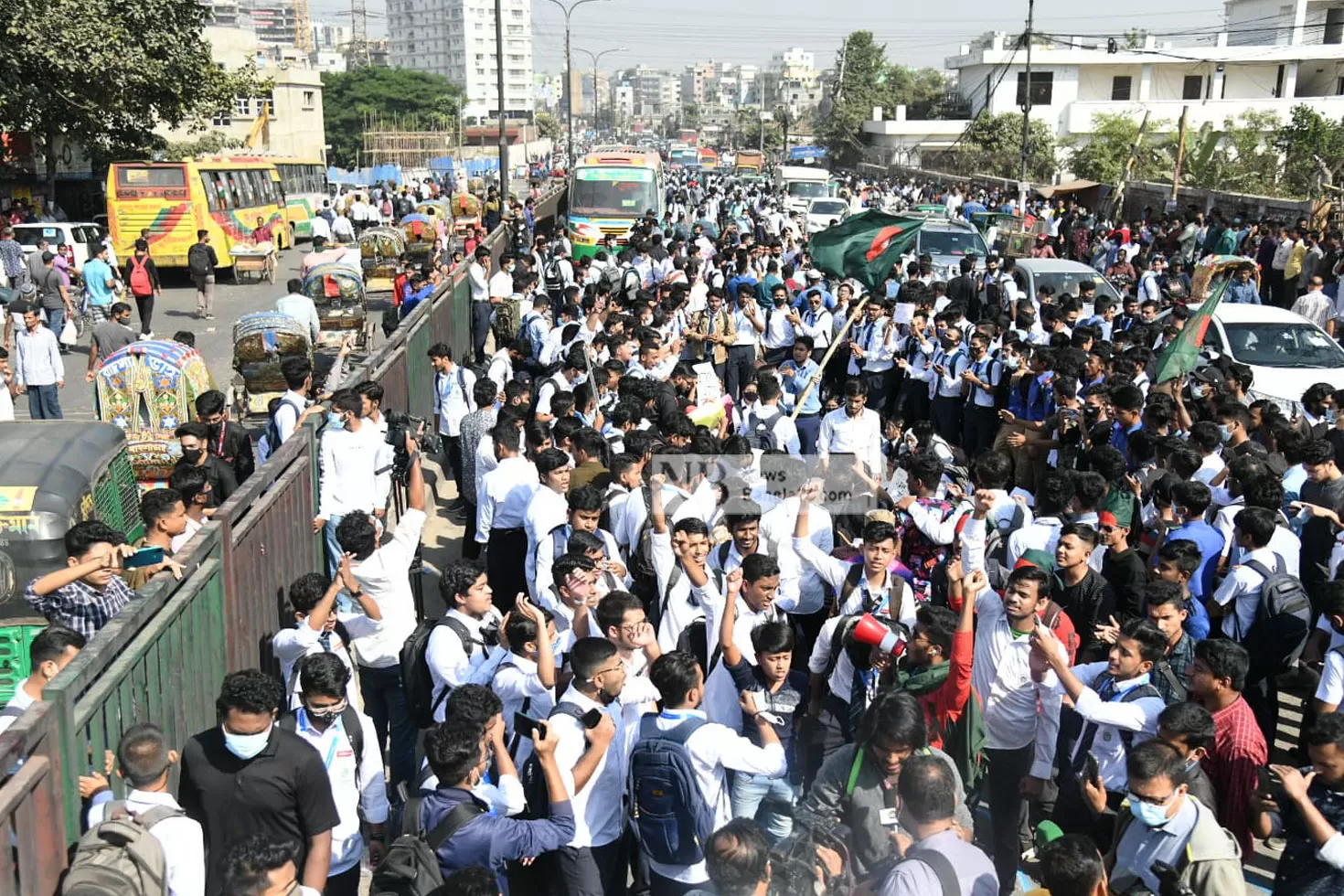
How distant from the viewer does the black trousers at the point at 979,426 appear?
10.7 metres

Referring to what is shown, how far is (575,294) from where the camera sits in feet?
43.4

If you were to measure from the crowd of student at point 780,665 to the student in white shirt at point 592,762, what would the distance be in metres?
0.01

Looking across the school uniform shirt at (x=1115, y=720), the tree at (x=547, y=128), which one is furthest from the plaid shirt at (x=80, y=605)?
the tree at (x=547, y=128)

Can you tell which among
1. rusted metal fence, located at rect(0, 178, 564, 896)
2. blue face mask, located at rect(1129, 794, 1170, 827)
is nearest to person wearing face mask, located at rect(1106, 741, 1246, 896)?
blue face mask, located at rect(1129, 794, 1170, 827)

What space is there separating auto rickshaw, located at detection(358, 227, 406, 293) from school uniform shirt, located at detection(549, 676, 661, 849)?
1973 centimetres

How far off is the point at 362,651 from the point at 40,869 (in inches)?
83.1

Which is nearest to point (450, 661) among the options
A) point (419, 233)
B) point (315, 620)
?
point (315, 620)

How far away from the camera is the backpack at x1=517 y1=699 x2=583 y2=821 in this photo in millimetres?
4398

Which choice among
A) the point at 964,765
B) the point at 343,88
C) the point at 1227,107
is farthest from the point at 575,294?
the point at 343,88

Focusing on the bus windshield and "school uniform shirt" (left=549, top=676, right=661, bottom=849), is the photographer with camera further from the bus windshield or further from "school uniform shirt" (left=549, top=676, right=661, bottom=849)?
the bus windshield

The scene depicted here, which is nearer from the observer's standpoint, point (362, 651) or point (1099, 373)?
point (362, 651)

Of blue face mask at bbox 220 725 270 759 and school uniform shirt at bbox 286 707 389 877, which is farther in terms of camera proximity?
school uniform shirt at bbox 286 707 389 877

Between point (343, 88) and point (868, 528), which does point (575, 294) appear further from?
point (343, 88)

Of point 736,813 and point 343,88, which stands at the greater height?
point 343,88
